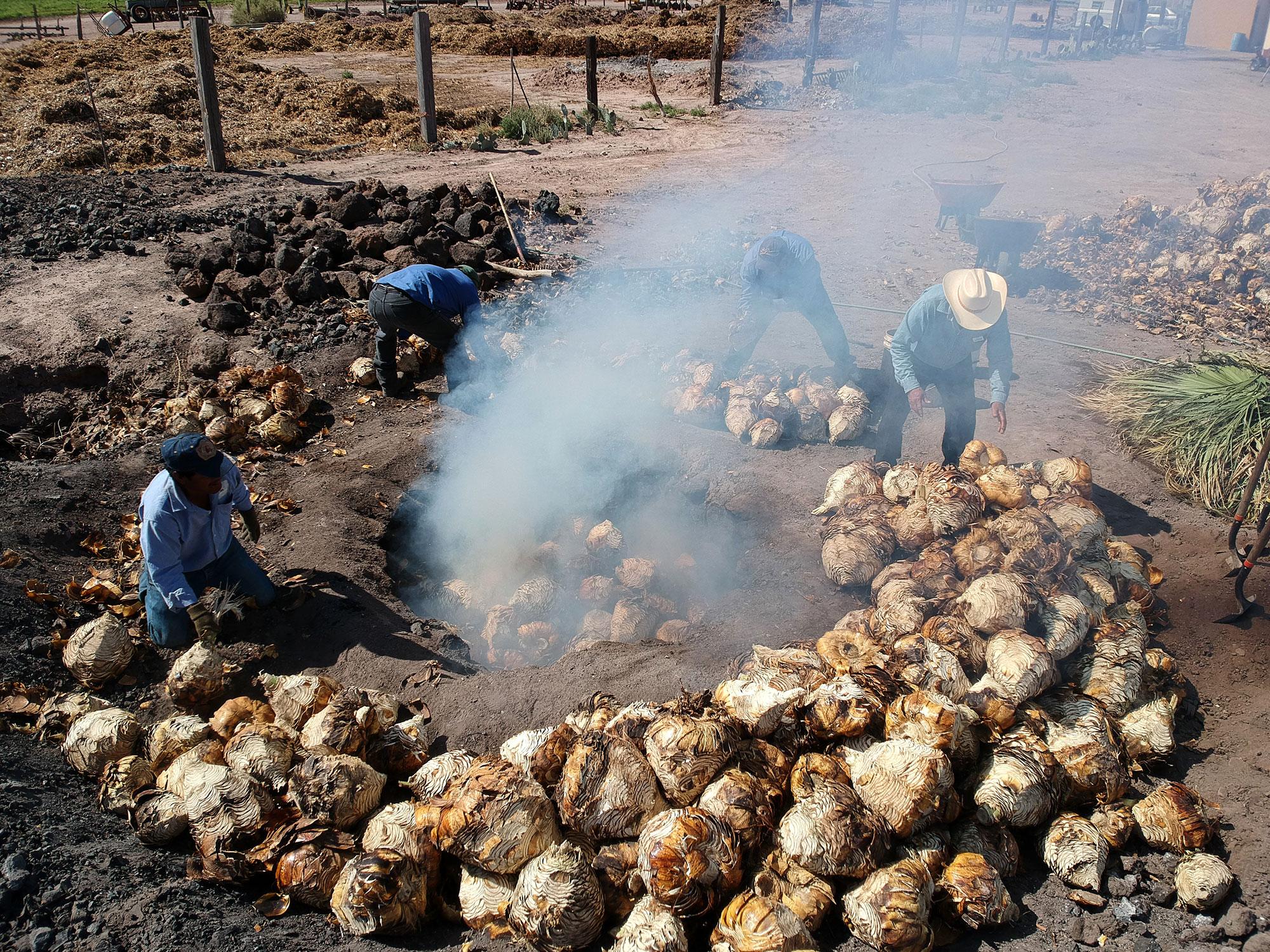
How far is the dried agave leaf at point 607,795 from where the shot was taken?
292cm

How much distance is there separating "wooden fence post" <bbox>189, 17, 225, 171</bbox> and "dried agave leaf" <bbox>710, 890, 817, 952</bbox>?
13493 mm

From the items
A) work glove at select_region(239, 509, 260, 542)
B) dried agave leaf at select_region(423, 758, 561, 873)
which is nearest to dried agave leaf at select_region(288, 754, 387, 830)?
dried agave leaf at select_region(423, 758, 561, 873)

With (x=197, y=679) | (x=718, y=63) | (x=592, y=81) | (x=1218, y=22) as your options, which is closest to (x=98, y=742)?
(x=197, y=679)

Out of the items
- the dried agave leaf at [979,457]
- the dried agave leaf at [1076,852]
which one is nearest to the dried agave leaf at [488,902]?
the dried agave leaf at [1076,852]

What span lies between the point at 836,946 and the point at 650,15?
32.4 m

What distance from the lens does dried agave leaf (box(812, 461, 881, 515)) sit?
17.5 ft

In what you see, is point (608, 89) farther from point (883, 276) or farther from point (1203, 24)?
point (1203, 24)

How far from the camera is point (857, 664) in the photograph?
3697 millimetres

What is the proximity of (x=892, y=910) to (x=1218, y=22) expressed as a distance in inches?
1444

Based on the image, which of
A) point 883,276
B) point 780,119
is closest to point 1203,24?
point 780,119

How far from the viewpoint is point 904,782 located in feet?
9.66

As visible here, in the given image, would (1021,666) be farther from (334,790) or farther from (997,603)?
(334,790)

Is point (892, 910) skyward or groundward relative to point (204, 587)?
skyward

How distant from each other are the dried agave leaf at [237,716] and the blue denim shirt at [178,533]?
73 cm
